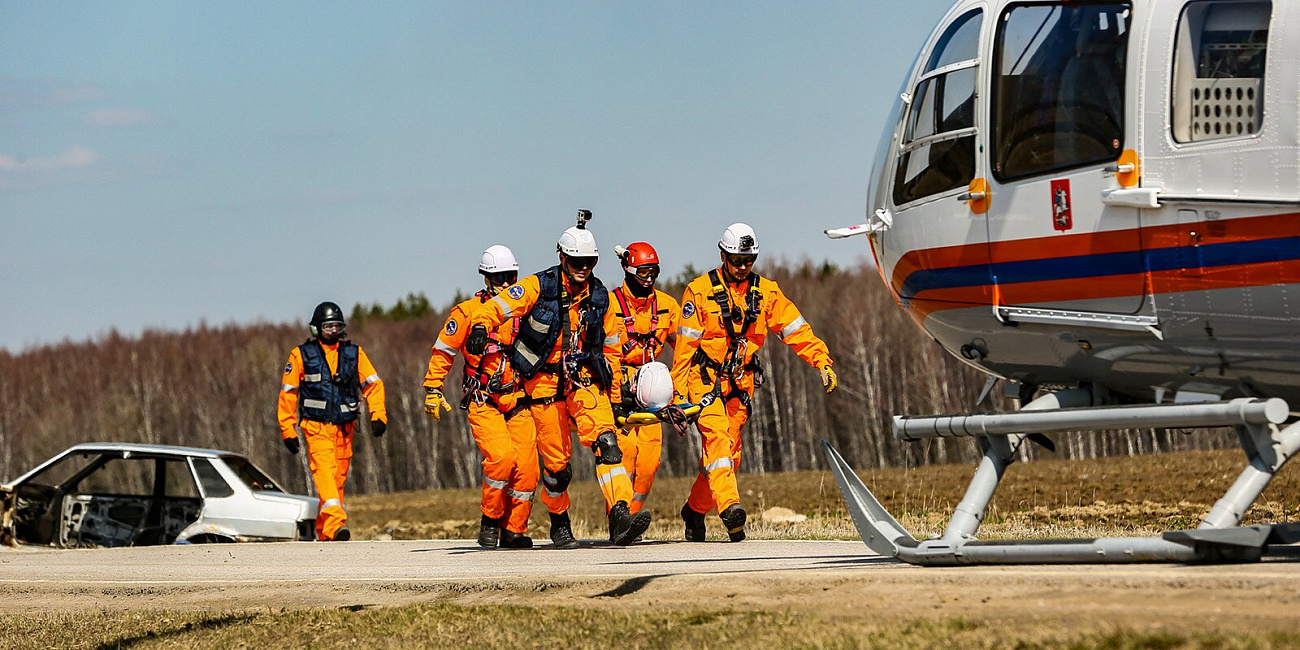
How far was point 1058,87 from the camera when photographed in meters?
7.36

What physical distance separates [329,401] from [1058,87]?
9183 mm

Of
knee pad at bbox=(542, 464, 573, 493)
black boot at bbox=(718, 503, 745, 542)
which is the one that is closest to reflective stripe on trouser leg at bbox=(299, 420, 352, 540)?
knee pad at bbox=(542, 464, 573, 493)

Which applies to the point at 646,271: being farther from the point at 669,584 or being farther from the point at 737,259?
the point at 669,584

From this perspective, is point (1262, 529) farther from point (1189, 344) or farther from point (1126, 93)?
point (1126, 93)

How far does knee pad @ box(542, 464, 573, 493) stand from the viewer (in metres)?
11.7

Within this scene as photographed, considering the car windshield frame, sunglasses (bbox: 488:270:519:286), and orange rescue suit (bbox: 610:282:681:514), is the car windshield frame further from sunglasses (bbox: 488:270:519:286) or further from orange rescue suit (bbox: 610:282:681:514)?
orange rescue suit (bbox: 610:282:681:514)

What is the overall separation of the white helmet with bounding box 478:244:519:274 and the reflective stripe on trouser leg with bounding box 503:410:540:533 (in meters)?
1.95

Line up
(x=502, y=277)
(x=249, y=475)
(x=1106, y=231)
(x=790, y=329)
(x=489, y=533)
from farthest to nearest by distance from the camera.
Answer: (x=249, y=475), (x=502, y=277), (x=489, y=533), (x=790, y=329), (x=1106, y=231)

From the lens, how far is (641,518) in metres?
10.8

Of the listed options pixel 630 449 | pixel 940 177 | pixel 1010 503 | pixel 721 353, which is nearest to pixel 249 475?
pixel 630 449

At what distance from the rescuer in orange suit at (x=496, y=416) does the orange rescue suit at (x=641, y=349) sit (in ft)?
2.61

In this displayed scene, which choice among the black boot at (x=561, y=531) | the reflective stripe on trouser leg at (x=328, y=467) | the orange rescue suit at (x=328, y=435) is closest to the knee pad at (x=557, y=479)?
the black boot at (x=561, y=531)

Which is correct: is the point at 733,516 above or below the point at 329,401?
below

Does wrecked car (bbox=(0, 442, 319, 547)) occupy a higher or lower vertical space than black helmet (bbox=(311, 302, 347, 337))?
lower
